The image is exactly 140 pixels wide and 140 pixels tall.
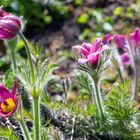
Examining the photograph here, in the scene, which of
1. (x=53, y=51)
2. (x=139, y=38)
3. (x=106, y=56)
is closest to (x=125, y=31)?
(x=53, y=51)

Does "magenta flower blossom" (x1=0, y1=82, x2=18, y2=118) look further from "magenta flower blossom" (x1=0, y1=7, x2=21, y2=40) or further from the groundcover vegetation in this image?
"magenta flower blossom" (x1=0, y1=7, x2=21, y2=40)

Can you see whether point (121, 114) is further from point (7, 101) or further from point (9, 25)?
point (9, 25)

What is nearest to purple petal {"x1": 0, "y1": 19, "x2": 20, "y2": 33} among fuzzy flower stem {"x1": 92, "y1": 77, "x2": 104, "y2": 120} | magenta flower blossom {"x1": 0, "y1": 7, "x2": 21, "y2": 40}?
magenta flower blossom {"x1": 0, "y1": 7, "x2": 21, "y2": 40}

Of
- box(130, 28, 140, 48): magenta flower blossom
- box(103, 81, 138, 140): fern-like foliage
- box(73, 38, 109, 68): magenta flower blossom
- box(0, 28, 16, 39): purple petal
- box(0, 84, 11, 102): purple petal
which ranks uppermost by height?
box(130, 28, 140, 48): magenta flower blossom

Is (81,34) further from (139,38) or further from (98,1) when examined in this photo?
(139,38)

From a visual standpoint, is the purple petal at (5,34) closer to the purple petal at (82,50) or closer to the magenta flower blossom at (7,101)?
the magenta flower blossom at (7,101)

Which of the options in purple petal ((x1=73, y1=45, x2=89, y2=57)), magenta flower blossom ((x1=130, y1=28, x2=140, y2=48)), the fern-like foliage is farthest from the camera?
magenta flower blossom ((x1=130, y1=28, x2=140, y2=48))
